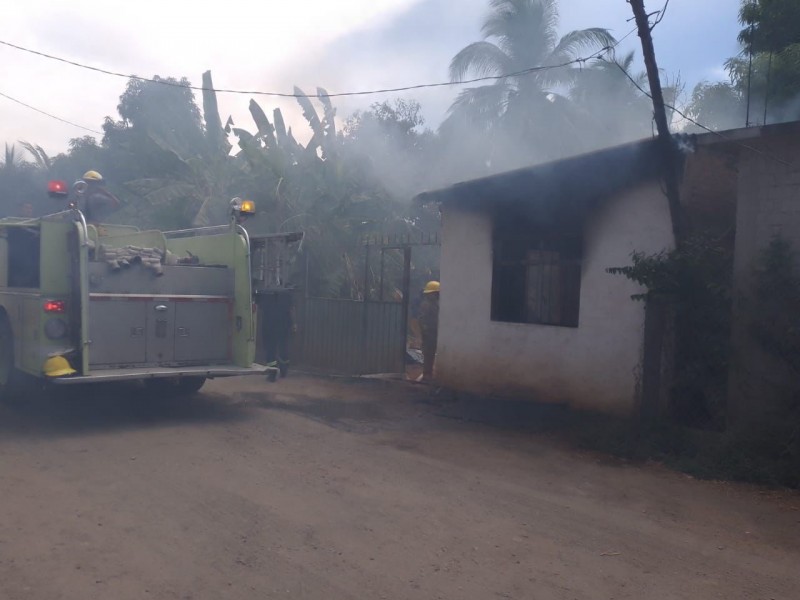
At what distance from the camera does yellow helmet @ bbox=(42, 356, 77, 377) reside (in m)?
7.79

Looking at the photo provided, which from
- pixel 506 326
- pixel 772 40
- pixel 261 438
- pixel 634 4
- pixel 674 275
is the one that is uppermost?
pixel 772 40

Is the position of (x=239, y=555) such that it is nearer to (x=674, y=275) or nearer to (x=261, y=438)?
(x=261, y=438)

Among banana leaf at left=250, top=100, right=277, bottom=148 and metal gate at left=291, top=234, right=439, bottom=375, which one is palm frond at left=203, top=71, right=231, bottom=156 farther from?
metal gate at left=291, top=234, right=439, bottom=375

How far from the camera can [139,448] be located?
7492 mm

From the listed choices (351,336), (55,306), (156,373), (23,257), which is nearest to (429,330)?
(351,336)

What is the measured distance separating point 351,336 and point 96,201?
5.41 m

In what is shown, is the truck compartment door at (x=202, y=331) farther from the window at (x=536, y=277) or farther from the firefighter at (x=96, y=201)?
the window at (x=536, y=277)

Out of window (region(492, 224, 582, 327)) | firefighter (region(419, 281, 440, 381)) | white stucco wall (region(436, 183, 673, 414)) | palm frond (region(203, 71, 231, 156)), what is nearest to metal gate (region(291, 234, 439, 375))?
firefighter (region(419, 281, 440, 381))

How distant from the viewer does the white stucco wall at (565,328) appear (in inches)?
350

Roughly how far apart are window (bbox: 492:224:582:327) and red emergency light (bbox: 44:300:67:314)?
572 cm

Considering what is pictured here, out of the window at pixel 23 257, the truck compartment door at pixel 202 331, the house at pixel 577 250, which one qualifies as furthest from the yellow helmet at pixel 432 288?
the window at pixel 23 257

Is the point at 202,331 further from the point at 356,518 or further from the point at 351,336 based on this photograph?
the point at 351,336

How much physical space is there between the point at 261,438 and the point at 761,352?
17.3 ft

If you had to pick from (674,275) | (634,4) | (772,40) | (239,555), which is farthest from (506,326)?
(772,40)
